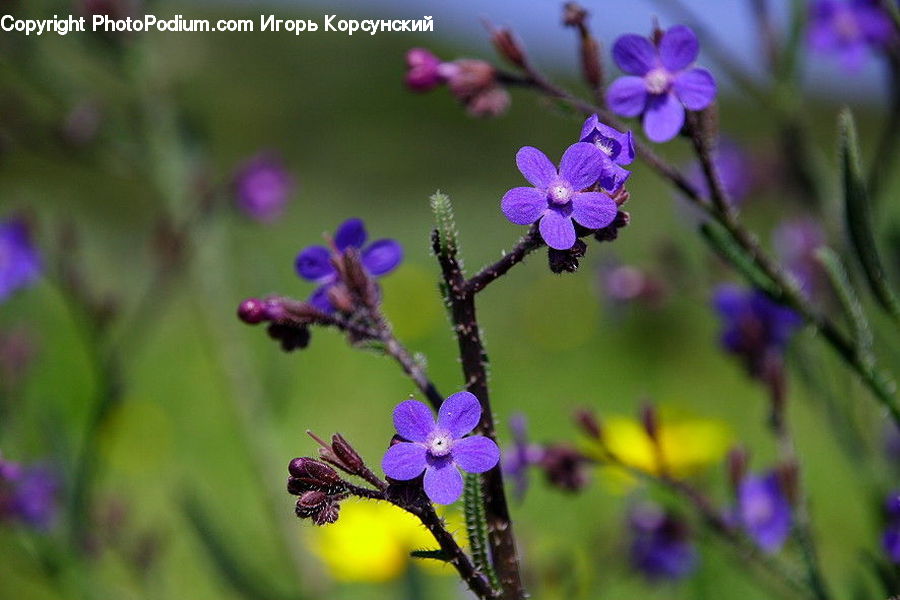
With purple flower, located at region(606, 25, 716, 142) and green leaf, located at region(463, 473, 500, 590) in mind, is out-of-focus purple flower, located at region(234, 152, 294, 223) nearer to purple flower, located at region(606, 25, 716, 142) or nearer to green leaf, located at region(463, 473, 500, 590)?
purple flower, located at region(606, 25, 716, 142)

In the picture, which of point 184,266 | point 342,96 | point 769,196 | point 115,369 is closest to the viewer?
point 115,369

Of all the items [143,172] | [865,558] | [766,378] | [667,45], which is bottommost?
[865,558]

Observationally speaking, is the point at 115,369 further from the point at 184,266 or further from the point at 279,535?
the point at 279,535

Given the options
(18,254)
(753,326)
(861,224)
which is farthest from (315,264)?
(18,254)

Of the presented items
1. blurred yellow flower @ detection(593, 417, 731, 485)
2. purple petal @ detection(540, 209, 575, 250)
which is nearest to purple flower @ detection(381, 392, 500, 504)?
purple petal @ detection(540, 209, 575, 250)

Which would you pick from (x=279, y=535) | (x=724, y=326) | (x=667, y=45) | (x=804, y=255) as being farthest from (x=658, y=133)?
(x=279, y=535)

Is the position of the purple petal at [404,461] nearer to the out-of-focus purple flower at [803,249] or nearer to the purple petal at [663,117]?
the purple petal at [663,117]

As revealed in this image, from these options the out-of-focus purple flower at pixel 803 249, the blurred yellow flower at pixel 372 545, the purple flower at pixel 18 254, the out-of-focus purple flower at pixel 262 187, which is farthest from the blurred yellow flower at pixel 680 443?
the purple flower at pixel 18 254
